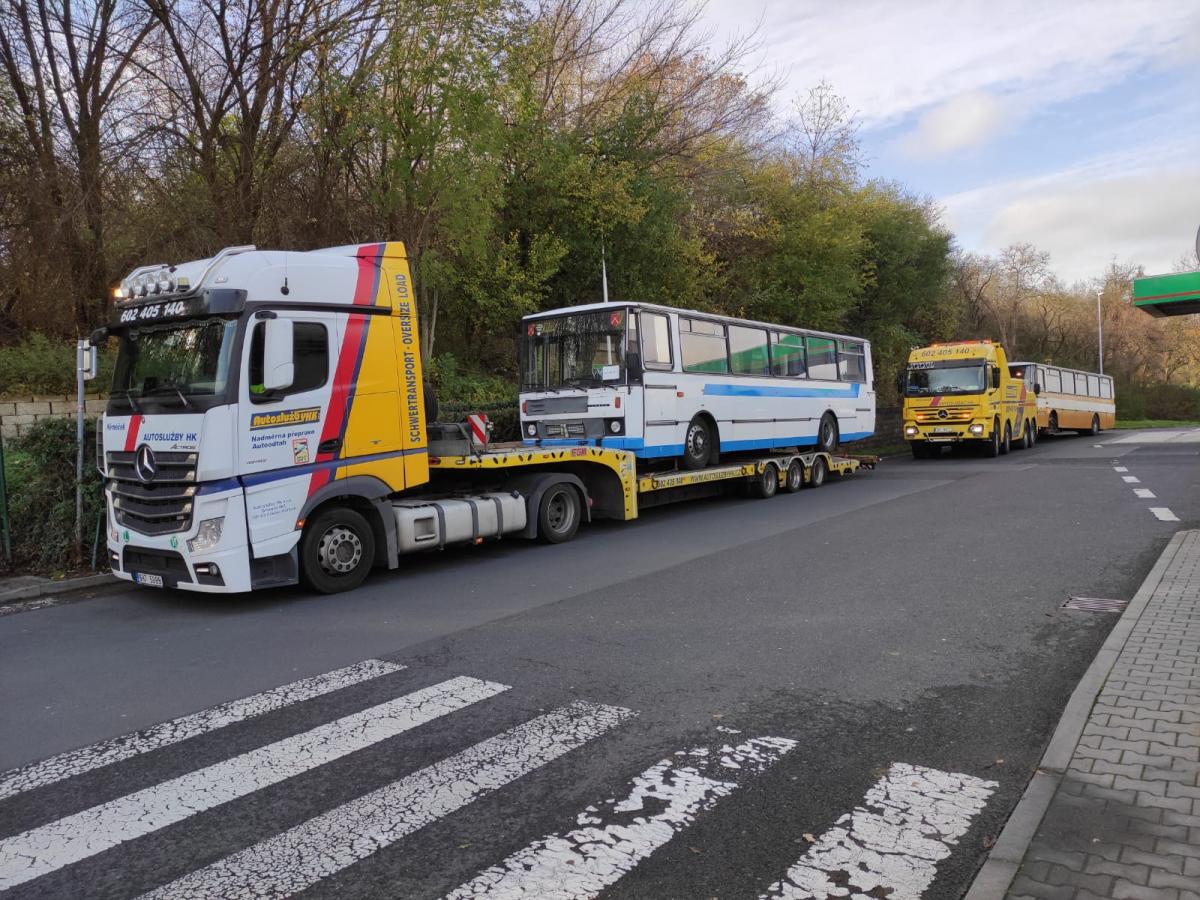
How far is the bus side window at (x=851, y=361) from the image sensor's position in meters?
20.0

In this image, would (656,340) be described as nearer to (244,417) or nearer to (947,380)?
(244,417)

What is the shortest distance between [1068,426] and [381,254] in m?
35.1

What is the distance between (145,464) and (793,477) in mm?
12261

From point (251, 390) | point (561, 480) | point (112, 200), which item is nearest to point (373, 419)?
point (251, 390)

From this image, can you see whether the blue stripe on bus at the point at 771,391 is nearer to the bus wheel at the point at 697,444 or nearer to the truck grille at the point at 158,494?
the bus wheel at the point at 697,444

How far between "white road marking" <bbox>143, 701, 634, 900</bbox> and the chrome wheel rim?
429cm

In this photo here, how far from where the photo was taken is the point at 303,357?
8305 mm

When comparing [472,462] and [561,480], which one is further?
[561,480]

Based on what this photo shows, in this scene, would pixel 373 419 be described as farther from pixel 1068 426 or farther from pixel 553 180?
pixel 1068 426

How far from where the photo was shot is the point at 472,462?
10227mm

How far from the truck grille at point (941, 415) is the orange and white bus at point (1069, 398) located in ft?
19.9

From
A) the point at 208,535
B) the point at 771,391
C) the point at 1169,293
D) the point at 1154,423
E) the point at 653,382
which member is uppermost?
the point at 1169,293

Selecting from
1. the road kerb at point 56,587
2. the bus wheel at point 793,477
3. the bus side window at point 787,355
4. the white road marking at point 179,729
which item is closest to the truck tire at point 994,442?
the bus side window at point 787,355

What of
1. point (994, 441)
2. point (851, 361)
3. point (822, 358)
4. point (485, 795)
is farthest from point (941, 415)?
point (485, 795)
